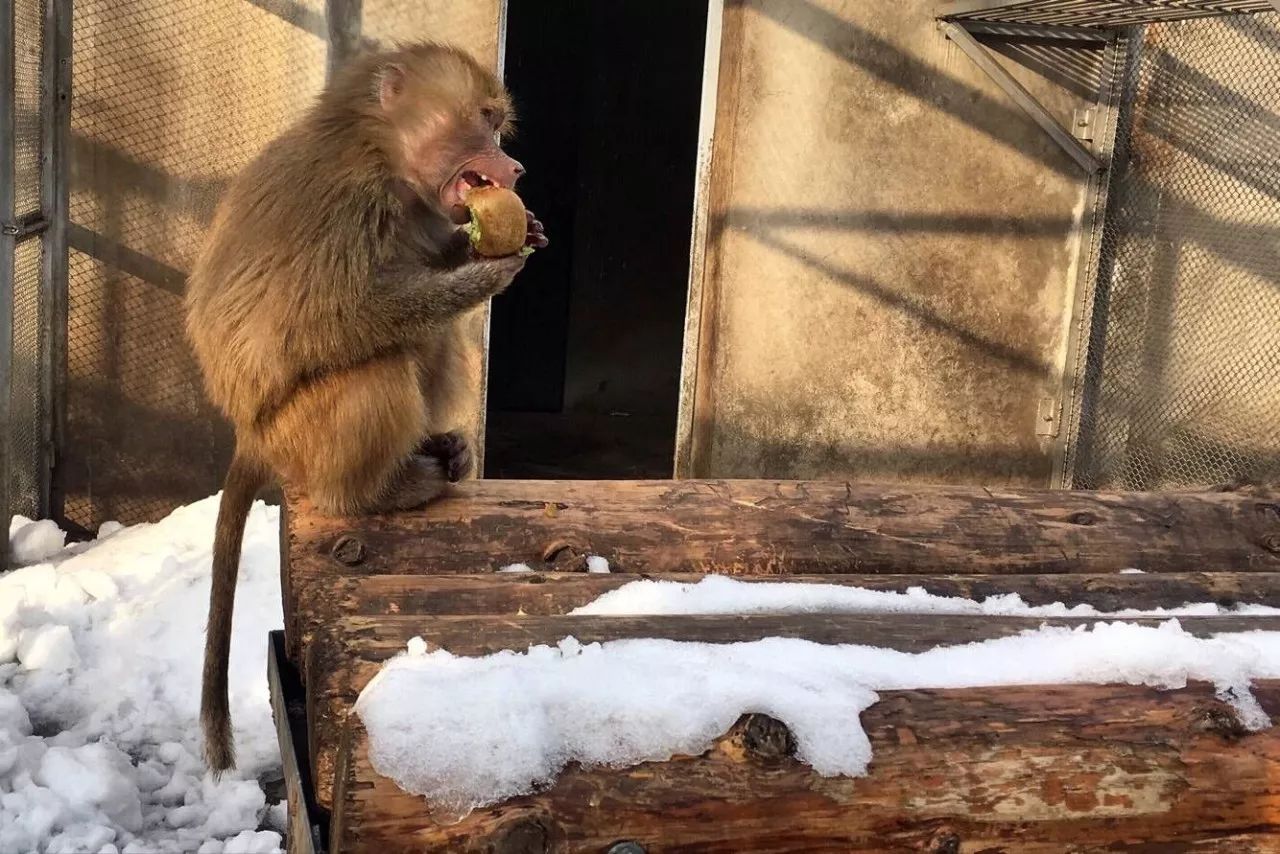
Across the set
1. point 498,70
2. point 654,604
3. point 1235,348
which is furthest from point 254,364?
point 1235,348

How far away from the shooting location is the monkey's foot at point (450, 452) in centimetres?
310

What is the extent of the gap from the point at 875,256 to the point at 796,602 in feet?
10.9

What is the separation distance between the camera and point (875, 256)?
5.33m

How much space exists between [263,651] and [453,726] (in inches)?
101

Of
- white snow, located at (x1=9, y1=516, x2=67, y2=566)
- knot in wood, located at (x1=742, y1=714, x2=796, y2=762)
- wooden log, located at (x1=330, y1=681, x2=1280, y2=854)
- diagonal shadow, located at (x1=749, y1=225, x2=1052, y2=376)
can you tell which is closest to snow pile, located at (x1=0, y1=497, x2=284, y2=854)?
white snow, located at (x1=9, y1=516, x2=67, y2=566)

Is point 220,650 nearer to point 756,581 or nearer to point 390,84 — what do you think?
point 756,581

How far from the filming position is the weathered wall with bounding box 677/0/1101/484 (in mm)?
5133

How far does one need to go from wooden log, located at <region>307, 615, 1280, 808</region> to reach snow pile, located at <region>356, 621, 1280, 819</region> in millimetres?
48

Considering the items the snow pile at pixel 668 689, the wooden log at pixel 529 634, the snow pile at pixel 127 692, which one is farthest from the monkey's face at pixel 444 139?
the snow pile at pixel 127 692

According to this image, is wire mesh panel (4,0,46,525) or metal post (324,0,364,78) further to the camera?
metal post (324,0,364,78)

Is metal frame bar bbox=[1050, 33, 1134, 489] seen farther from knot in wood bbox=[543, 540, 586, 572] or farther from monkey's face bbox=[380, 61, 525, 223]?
knot in wood bbox=[543, 540, 586, 572]

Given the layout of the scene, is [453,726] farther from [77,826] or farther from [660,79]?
[660,79]

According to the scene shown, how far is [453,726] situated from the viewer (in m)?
1.53

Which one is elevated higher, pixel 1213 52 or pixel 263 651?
pixel 1213 52
